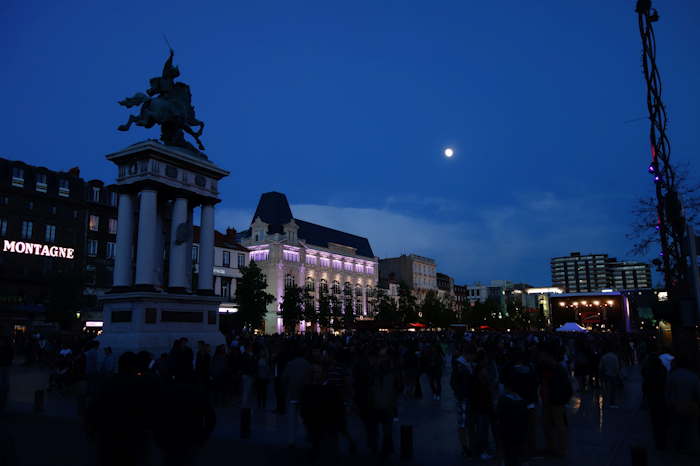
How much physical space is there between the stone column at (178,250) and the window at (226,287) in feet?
144

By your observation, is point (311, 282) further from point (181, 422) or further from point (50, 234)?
point (181, 422)

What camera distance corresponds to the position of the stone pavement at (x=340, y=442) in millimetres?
9133

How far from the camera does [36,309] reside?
166ft

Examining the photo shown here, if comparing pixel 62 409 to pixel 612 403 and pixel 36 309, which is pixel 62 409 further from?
pixel 36 309

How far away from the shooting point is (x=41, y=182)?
188 ft

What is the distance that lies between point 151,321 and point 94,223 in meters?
43.6

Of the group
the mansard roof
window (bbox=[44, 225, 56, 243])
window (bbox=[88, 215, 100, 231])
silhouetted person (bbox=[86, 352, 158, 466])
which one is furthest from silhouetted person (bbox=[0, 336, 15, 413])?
the mansard roof

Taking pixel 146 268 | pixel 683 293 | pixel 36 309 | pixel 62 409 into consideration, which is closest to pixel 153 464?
pixel 62 409

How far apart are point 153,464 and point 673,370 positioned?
936 cm

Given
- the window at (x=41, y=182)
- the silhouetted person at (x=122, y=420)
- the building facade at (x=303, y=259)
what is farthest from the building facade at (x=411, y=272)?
the silhouetted person at (x=122, y=420)

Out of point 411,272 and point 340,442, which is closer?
point 340,442

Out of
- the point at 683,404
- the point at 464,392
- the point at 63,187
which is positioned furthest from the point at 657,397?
the point at 63,187

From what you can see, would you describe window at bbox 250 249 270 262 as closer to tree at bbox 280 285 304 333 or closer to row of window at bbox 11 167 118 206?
tree at bbox 280 285 304 333

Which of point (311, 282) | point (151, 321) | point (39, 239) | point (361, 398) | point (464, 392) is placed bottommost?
point (361, 398)
